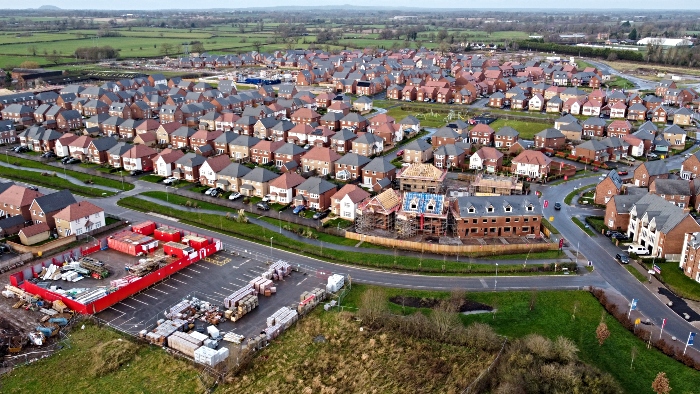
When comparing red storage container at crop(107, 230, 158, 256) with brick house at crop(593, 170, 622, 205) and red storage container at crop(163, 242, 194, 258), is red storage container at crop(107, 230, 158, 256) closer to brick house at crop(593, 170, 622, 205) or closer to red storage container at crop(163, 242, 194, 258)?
red storage container at crop(163, 242, 194, 258)

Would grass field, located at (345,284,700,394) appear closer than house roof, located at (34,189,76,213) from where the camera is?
Yes

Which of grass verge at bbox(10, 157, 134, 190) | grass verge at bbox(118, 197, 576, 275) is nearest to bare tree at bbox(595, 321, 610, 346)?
grass verge at bbox(118, 197, 576, 275)

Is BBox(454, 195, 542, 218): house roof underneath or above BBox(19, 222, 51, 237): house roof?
above

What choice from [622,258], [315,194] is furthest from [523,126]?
[622,258]

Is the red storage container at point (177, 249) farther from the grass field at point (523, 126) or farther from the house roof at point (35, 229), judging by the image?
the grass field at point (523, 126)

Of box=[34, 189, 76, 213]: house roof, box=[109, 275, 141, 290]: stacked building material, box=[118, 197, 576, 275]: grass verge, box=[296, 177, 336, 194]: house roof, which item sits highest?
box=[34, 189, 76, 213]: house roof

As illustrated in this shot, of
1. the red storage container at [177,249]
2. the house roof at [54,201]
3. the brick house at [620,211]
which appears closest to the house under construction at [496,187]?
the brick house at [620,211]

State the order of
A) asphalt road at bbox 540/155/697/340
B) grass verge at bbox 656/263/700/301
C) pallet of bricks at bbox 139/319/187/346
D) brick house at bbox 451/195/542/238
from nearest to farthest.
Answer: pallet of bricks at bbox 139/319/187/346, asphalt road at bbox 540/155/697/340, grass verge at bbox 656/263/700/301, brick house at bbox 451/195/542/238
